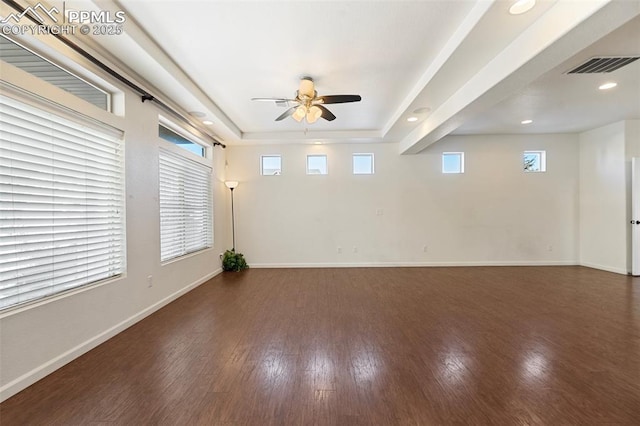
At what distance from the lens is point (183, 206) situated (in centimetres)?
440

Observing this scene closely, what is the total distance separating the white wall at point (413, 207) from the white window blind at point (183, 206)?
1121mm

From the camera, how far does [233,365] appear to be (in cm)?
225

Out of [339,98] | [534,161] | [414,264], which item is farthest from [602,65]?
[414,264]

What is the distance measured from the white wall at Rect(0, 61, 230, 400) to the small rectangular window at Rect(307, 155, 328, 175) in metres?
3.12

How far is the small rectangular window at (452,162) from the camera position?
6191 mm

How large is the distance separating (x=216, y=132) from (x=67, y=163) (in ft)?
10.1

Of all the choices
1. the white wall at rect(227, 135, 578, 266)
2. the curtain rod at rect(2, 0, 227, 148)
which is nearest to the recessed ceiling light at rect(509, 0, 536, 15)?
the curtain rod at rect(2, 0, 227, 148)

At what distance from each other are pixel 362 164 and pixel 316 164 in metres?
1.08

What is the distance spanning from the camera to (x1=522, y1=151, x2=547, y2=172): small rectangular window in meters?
6.10

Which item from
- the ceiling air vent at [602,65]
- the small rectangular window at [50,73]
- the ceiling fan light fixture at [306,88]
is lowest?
the small rectangular window at [50,73]

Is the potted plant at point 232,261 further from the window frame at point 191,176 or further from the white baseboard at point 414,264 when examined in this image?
the window frame at point 191,176

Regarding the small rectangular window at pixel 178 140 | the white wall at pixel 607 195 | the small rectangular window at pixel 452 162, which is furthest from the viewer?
the small rectangular window at pixel 452 162

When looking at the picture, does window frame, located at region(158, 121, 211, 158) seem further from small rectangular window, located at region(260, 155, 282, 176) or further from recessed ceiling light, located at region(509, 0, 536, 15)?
recessed ceiling light, located at region(509, 0, 536, 15)

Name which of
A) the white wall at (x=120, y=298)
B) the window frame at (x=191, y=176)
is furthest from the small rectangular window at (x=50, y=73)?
the window frame at (x=191, y=176)
